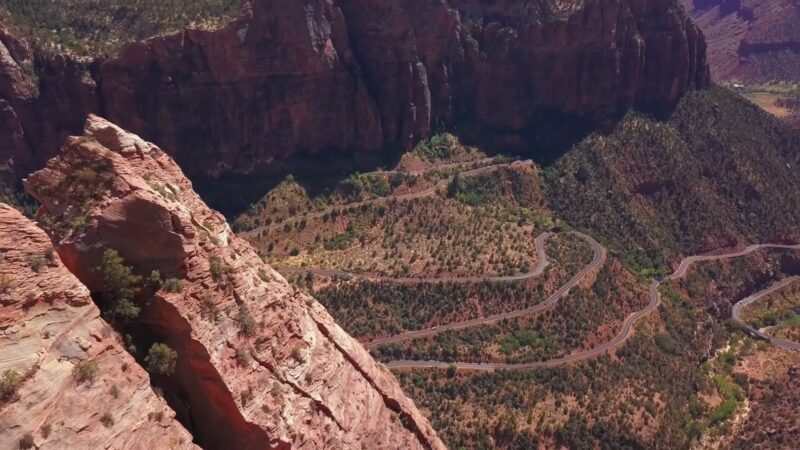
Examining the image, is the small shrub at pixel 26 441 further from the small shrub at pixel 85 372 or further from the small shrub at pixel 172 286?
the small shrub at pixel 172 286

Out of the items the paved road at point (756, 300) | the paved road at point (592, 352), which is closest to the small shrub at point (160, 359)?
the paved road at point (592, 352)

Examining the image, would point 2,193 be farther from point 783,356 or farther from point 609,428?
point 783,356

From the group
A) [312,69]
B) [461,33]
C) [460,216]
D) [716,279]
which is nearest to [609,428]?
[460,216]

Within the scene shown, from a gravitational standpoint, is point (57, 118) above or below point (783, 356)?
above

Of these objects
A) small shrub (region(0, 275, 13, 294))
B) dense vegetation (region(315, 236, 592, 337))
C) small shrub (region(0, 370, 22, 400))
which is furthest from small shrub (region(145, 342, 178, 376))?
dense vegetation (region(315, 236, 592, 337))

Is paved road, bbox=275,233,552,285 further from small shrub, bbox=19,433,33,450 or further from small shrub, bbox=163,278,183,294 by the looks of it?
small shrub, bbox=19,433,33,450

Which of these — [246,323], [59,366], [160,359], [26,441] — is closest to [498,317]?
[246,323]
